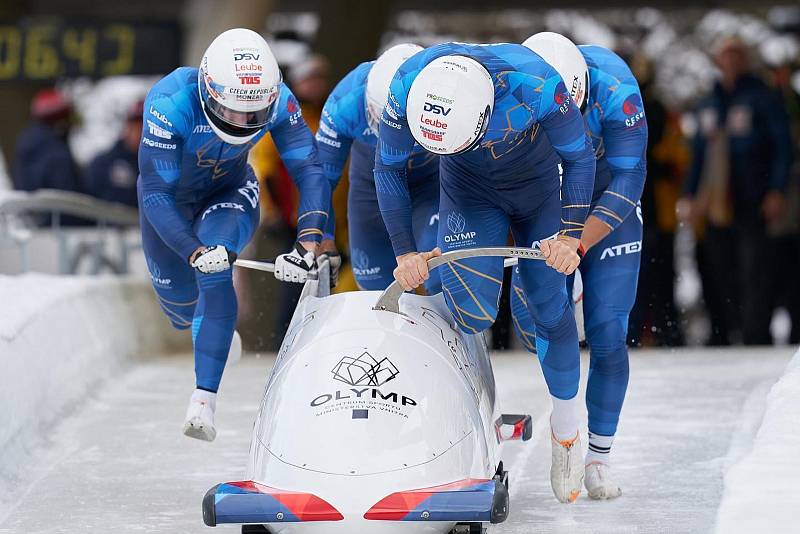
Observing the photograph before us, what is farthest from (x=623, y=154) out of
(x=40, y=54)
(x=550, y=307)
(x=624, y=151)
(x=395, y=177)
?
(x=40, y=54)

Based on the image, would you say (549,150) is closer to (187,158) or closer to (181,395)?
(187,158)

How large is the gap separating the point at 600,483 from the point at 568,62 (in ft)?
4.63

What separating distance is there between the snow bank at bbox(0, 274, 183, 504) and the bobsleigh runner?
154 centimetres

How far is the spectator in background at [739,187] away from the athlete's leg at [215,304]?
4188mm

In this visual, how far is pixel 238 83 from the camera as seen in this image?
16.4 ft

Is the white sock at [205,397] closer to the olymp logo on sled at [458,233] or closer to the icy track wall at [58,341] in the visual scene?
the icy track wall at [58,341]

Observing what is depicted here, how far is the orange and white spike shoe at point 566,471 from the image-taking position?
4758 mm

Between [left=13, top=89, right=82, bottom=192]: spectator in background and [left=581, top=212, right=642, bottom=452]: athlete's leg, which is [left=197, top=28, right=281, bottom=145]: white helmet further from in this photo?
[left=13, top=89, right=82, bottom=192]: spectator in background

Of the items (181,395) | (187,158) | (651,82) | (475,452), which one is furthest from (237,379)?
(475,452)

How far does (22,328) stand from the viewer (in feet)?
20.3

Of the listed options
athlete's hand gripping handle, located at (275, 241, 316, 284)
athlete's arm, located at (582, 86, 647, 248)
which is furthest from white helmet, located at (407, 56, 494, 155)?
athlete's hand gripping handle, located at (275, 241, 316, 284)

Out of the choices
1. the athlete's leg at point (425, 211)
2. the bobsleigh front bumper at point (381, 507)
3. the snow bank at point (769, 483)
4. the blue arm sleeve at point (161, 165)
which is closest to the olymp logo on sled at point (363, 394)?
the bobsleigh front bumper at point (381, 507)

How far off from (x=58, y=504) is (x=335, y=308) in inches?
51.2

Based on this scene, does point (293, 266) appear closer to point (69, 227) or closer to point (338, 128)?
point (338, 128)
